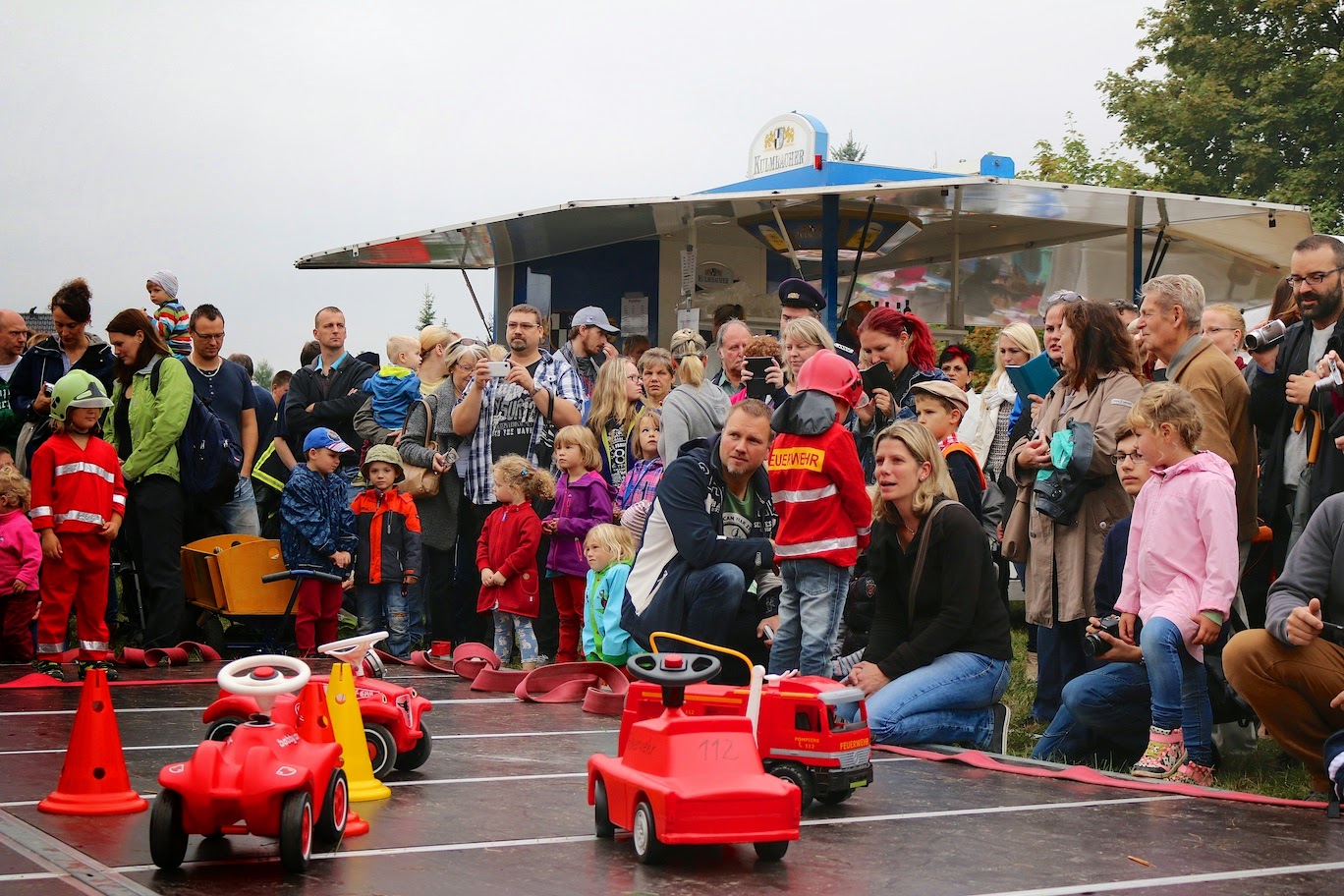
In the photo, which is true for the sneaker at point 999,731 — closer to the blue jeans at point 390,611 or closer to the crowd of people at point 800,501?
the crowd of people at point 800,501

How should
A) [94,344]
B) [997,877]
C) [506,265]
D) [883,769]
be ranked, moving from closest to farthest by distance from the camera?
[997,877], [883,769], [94,344], [506,265]

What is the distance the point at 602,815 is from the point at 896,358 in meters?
4.66

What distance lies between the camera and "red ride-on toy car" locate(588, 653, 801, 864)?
434cm

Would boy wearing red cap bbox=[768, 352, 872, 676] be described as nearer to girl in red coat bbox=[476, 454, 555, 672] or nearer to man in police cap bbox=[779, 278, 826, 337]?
man in police cap bbox=[779, 278, 826, 337]

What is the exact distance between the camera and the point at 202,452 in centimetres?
1073

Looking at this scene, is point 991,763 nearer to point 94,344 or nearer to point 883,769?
point 883,769

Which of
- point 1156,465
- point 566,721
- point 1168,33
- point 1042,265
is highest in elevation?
point 1168,33

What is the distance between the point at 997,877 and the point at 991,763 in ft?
6.79

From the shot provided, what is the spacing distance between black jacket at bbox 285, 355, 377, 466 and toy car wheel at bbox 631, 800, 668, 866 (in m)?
7.77

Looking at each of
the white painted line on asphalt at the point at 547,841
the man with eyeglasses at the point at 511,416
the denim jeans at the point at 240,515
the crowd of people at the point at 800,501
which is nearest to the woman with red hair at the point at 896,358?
the crowd of people at the point at 800,501

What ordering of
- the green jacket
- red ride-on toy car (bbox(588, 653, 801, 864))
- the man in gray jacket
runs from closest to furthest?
red ride-on toy car (bbox(588, 653, 801, 864))
the man in gray jacket
the green jacket

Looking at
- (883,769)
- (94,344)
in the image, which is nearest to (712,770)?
(883,769)

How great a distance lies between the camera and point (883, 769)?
6.28 m

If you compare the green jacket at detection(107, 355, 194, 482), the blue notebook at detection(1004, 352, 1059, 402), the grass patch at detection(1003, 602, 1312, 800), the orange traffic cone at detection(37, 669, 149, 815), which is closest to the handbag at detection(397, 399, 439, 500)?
the green jacket at detection(107, 355, 194, 482)
